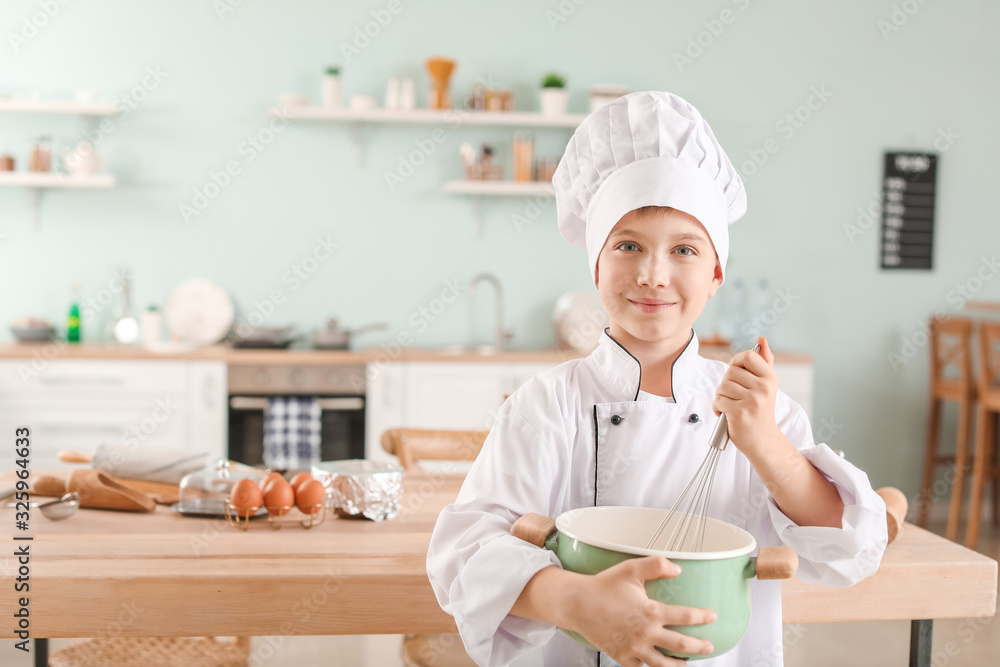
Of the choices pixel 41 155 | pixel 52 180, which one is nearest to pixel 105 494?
pixel 52 180

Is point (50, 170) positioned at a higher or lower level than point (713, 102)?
lower

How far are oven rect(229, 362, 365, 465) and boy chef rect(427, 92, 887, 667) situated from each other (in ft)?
8.74

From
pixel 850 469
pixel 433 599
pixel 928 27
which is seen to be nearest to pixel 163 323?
pixel 433 599

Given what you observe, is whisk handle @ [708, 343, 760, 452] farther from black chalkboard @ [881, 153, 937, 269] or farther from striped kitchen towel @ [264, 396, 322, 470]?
black chalkboard @ [881, 153, 937, 269]

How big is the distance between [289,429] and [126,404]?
665mm

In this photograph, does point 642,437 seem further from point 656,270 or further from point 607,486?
point 656,270

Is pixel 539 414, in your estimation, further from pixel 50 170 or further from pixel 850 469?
pixel 50 170

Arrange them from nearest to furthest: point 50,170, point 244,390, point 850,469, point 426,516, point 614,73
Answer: point 850,469 < point 426,516 < point 244,390 < point 50,170 < point 614,73

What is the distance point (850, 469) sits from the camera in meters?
0.79

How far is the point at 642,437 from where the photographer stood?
0.84 m

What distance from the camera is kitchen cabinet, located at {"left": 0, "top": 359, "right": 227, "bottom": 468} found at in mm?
3391

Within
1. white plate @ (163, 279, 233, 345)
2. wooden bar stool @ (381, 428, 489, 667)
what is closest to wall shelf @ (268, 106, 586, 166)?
white plate @ (163, 279, 233, 345)

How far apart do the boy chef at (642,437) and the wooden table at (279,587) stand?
230 mm

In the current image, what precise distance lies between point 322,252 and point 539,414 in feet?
10.9
